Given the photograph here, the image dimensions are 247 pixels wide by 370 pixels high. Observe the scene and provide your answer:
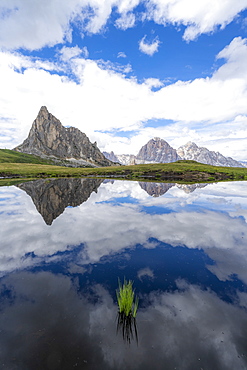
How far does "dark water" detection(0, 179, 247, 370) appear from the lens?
29.7ft

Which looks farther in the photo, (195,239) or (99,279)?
(195,239)

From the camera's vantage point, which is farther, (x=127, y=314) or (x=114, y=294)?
(x=114, y=294)

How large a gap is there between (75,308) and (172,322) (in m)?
6.18

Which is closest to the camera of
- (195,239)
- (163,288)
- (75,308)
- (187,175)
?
(75,308)

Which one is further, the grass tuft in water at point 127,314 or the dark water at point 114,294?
the grass tuft in water at point 127,314

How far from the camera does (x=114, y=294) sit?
1341 centimetres

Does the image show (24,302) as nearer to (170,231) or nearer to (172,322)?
(172,322)

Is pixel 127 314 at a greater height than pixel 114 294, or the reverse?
pixel 127 314

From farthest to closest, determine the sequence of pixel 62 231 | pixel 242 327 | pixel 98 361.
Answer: pixel 62 231, pixel 242 327, pixel 98 361

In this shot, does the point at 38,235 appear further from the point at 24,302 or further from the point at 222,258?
the point at 222,258

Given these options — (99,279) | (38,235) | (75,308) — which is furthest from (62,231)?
(75,308)

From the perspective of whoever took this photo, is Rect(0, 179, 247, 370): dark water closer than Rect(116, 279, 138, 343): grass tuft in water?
Yes

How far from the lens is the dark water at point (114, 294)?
9.05 meters

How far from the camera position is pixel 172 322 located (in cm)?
1104
